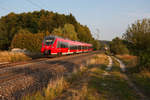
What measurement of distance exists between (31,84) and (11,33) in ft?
177

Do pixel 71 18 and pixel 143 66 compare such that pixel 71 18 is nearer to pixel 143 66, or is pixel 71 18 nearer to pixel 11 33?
pixel 11 33

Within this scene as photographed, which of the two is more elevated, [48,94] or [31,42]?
[31,42]

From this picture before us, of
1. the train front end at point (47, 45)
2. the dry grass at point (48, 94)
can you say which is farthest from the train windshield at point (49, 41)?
the dry grass at point (48, 94)

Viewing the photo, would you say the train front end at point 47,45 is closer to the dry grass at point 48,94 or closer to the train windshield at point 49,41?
the train windshield at point 49,41

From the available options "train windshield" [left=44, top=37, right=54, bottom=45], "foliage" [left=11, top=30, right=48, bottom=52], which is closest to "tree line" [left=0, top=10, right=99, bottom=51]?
"foliage" [left=11, top=30, right=48, bottom=52]

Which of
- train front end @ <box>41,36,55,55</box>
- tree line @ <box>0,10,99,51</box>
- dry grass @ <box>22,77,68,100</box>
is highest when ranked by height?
tree line @ <box>0,10,99,51</box>

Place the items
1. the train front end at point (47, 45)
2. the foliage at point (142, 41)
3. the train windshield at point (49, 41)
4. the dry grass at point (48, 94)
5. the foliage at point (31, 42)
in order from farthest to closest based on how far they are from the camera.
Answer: the foliage at point (31, 42)
the train windshield at point (49, 41)
the train front end at point (47, 45)
the foliage at point (142, 41)
the dry grass at point (48, 94)

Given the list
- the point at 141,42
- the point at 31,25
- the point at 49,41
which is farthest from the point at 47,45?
the point at 31,25

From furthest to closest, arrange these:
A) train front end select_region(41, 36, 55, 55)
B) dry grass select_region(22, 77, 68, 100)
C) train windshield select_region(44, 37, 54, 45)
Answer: train windshield select_region(44, 37, 54, 45)
train front end select_region(41, 36, 55, 55)
dry grass select_region(22, 77, 68, 100)

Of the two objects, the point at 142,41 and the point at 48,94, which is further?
the point at 142,41

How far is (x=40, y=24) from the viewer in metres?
57.5

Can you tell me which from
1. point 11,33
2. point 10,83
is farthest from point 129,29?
point 11,33

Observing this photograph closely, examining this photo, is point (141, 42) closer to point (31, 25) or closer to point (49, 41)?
point (49, 41)

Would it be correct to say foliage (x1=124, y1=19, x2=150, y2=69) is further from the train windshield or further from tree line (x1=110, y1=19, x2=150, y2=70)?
the train windshield
